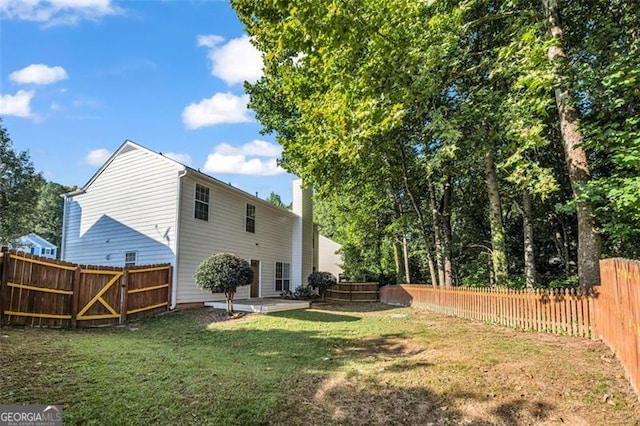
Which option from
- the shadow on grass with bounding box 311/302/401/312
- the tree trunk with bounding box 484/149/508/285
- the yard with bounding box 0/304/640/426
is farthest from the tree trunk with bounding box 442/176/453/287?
the yard with bounding box 0/304/640/426

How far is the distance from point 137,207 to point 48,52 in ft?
24.8

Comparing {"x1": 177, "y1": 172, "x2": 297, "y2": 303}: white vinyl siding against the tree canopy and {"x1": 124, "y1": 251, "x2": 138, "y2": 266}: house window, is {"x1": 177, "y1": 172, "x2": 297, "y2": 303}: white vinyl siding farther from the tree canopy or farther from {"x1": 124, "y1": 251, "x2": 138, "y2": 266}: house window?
the tree canopy

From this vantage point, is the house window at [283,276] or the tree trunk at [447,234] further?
the house window at [283,276]

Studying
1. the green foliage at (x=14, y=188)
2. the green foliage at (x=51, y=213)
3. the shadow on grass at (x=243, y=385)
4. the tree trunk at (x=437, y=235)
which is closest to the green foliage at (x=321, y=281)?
the tree trunk at (x=437, y=235)

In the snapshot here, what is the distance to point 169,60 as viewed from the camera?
8.96 meters

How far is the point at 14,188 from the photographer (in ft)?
82.2

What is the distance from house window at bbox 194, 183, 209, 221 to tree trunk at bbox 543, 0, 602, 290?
1143cm

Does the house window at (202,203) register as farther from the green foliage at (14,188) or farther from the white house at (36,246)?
the white house at (36,246)

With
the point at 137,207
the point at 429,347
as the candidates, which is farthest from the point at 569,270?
the point at 137,207

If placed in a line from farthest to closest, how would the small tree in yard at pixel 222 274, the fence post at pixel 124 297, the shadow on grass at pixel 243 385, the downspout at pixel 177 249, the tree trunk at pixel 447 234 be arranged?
the tree trunk at pixel 447 234, the downspout at pixel 177 249, the small tree in yard at pixel 222 274, the fence post at pixel 124 297, the shadow on grass at pixel 243 385

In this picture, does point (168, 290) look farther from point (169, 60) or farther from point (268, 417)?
point (268, 417)

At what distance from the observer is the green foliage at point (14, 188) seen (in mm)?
24484

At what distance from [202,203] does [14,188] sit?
19.8m

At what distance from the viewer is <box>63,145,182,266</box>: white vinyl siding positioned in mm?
13086
